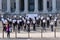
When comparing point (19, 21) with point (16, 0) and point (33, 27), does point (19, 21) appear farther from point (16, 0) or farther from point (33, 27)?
point (16, 0)

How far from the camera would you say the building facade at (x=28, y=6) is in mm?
70375

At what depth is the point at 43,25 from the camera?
42.7m

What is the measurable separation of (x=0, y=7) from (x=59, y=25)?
87.3 ft

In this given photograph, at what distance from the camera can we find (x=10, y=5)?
74750 mm

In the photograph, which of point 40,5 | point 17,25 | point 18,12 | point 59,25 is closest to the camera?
point 17,25

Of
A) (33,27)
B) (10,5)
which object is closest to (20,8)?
(10,5)

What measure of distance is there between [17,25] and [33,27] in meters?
3.07

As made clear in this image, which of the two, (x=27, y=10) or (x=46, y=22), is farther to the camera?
(x=27, y=10)

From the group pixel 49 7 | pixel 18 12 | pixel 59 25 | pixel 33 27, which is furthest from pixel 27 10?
pixel 33 27

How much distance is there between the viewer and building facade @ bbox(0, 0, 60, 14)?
7038 centimetres

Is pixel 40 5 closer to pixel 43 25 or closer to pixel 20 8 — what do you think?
pixel 20 8

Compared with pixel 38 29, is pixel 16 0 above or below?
above

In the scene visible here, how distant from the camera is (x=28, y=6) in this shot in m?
76.9

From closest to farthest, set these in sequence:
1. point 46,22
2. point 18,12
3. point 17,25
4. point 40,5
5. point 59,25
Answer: point 17,25 < point 46,22 < point 59,25 < point 18,12 < point 40,5
